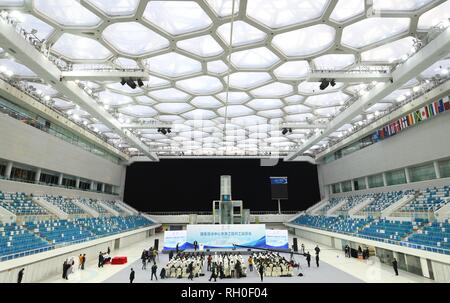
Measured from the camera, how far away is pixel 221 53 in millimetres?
15820

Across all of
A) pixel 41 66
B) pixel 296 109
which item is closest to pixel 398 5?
pixel 296 109

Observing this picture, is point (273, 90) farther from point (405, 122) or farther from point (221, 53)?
point (405, 122)

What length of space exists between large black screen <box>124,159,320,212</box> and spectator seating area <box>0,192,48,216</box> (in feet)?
80.1

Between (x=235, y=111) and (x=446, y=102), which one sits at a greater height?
(x=235, y=111)

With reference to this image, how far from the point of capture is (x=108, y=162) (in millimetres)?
40250

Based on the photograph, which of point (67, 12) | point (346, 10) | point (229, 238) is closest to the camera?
point (346, 10)

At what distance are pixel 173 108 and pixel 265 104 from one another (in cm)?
927

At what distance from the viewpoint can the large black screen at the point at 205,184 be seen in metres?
46.2

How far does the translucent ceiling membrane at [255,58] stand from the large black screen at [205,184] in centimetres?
3125

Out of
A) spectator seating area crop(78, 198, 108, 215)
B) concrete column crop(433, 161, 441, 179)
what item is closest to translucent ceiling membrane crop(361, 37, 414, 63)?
concrete column crop(433, 161, 441, 179)

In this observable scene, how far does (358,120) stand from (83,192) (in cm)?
3609

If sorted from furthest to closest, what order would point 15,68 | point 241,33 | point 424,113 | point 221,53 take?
1. point 424,113
2. point 15,68
3. point 221,53
4. point 241,33

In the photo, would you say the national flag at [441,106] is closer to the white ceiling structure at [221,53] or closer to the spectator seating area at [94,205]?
the white ceiling structure at [221,53]

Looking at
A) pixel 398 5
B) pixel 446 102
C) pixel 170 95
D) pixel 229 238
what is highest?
pixel 170 95
